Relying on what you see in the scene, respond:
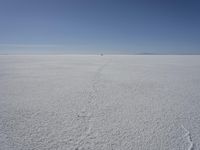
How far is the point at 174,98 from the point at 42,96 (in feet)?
10.8

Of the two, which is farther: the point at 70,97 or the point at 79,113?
the point at 70,97

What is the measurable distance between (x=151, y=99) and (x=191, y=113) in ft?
3.01

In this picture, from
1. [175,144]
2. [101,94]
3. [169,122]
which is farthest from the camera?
[101,94]

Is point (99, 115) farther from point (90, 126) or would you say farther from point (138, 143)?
point (138, 143)

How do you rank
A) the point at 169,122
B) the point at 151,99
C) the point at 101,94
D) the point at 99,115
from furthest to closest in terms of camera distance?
the point at 101,94
the point at 151,99
the point at 99,115
the point at 169,122

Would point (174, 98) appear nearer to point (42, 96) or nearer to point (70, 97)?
point (70, 97)

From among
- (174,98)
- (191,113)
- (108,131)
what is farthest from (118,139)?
(174,98)

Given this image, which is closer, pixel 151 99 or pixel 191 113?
pixel 191 113

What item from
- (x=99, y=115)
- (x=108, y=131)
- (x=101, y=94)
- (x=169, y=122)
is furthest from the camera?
(x=101, y=94)

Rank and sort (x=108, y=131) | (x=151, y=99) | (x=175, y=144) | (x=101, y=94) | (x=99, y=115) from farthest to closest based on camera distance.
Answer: (x=101, y=94) → (x=151, y=99) → (x=99, y=115) → (x=108, y=131) → (x=175, y=144)

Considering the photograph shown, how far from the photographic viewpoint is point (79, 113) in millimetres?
2639

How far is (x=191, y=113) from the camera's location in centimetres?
268

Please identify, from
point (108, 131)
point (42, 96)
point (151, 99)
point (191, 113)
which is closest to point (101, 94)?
point (151, 99)

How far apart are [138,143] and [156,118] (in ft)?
2.75
